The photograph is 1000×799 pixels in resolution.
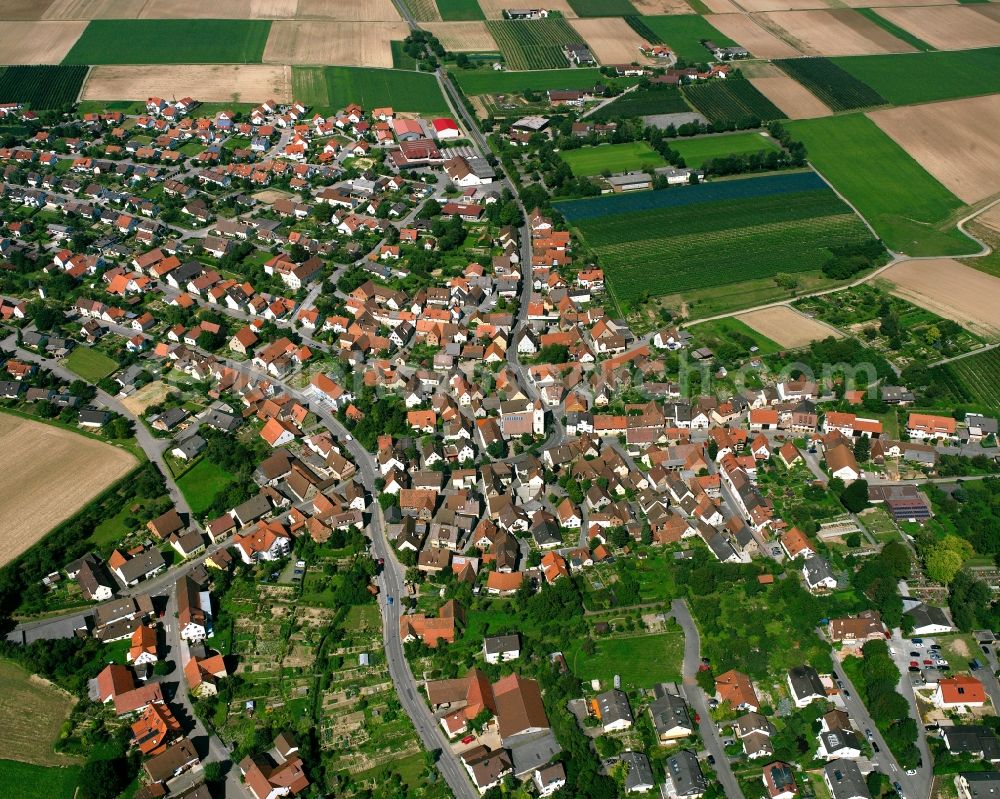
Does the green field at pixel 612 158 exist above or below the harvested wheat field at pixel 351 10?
below

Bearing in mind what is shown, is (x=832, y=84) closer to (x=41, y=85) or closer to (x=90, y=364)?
(x=90, y=364)

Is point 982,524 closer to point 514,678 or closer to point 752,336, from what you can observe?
point 752,336

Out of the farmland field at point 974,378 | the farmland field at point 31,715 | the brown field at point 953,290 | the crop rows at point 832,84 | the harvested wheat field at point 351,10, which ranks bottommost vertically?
the farmland field at point 31,715

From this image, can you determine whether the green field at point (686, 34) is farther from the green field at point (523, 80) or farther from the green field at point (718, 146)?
the green field at point (718, 146)

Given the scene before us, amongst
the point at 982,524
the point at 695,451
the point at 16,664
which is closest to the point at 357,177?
the point at 695,451

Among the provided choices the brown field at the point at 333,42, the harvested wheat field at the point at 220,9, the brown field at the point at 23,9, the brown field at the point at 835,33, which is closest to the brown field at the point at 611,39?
the brown field at the point at 835,33

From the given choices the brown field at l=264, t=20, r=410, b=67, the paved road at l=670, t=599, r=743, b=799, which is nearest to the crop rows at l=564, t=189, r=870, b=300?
the paved road at l=670, t=599, r=743, b=799
